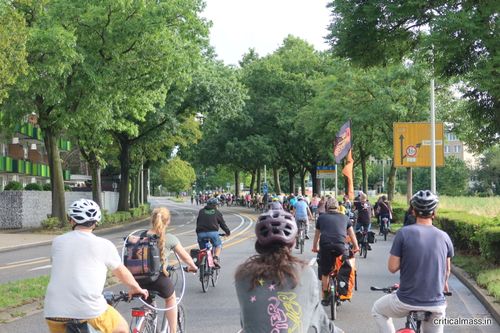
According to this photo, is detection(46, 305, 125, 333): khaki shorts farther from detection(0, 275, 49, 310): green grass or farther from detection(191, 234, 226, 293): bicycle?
detection(191, 234, 226, 293): bicycle

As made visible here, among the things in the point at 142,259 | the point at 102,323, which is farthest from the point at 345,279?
the point at 102,323

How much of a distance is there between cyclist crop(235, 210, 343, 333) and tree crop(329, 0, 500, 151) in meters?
8.34

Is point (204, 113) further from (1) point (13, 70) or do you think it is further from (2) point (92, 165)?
(1) point (13, 70)

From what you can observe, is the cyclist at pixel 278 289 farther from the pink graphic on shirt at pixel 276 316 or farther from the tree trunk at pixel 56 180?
the tree trunk at pixel 56 180

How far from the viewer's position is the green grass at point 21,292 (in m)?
9.57

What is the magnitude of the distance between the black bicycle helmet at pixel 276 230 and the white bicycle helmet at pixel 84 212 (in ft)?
5.33

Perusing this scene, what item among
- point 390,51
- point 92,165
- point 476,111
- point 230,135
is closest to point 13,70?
point 390,51

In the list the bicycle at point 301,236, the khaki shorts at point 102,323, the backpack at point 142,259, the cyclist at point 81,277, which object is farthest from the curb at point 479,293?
the cyclist at point 81,277

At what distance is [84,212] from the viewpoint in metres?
4.52

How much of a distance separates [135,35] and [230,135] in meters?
29.8

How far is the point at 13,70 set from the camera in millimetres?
18125

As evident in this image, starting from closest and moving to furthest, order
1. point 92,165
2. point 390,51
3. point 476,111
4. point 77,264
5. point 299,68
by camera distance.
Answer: point 77,264
point 476,111
point 390,51
point 92,165
point 299,68

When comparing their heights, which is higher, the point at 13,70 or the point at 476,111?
the point at 13,70

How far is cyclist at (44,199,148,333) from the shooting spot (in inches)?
169
